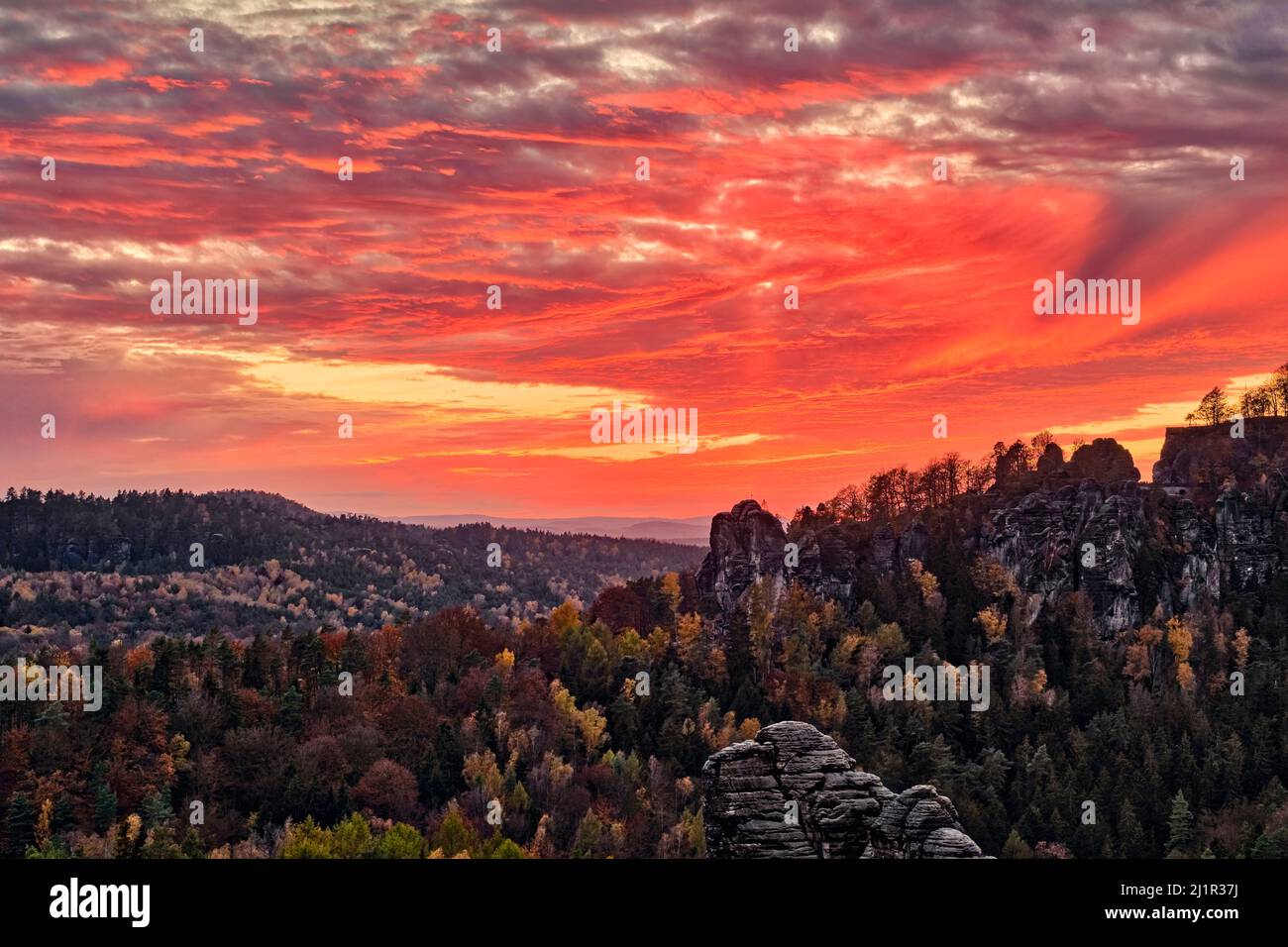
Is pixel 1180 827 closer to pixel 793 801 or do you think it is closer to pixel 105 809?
pixel 793 801

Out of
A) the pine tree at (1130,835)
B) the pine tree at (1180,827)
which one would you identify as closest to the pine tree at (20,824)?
the pine tree at (1130,835)

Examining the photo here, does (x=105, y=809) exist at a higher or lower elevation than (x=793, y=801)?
lower

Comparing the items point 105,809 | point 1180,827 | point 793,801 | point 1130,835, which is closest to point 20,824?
point 105,809

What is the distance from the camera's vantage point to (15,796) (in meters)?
162

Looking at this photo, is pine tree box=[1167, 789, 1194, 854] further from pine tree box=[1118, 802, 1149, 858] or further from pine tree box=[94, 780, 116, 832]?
pine tree box=[94, 780, 116, 832]

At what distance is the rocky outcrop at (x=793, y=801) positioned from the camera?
210 feet

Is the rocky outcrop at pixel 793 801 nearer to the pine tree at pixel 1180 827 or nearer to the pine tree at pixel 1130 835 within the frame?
the pine tree at pixel 1130 835

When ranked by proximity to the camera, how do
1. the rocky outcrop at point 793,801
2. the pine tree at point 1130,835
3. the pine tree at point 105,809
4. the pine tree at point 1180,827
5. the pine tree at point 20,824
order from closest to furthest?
the rocky outcrop at point 793,801
the pine tree at point 20,824
the pine tree at point 105,809
the pine tree at point 1130,835
the pine tree at point 1180,827

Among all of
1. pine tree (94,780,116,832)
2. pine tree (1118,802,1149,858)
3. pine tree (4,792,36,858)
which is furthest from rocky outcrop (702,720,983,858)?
pine tree (4,792,36,858)

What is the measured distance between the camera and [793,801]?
214ft

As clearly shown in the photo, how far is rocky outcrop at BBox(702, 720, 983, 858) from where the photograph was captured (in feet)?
210

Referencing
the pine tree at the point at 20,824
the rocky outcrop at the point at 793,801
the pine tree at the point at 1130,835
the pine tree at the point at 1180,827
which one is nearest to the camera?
the rocky outcrop at the point at 793,801

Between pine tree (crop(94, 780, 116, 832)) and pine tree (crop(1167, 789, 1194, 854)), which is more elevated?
pine tree (crop(94, 780, 116, 832))
